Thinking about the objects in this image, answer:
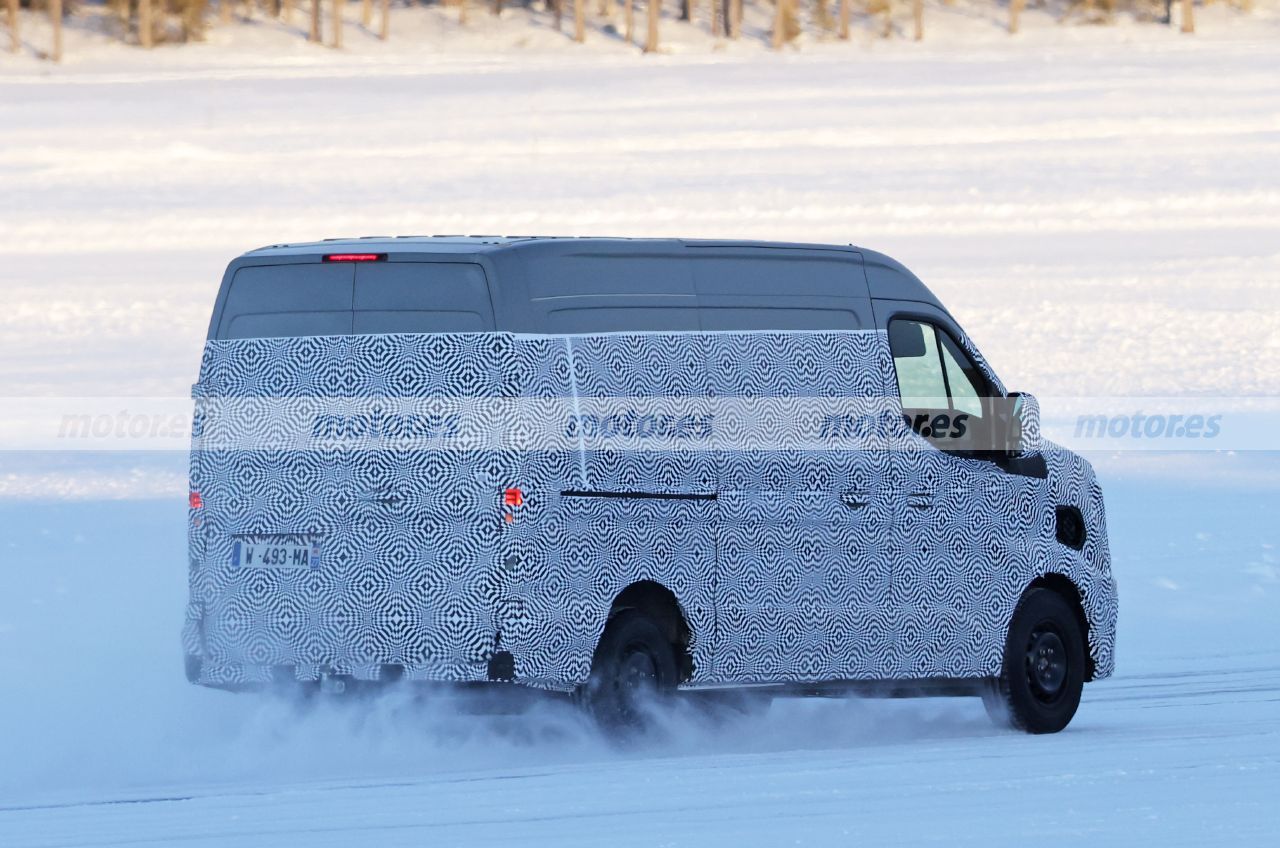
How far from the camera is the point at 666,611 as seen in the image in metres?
9.81

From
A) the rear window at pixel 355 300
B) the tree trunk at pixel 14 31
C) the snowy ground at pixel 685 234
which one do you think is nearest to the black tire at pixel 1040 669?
the snowy ground at pixel 685 234

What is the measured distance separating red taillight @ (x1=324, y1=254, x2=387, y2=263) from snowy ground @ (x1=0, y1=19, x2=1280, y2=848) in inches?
67.6

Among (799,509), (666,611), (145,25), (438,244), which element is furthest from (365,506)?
(145,25)

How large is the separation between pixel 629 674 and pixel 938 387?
2.22m

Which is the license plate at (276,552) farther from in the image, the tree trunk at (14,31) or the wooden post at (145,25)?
the wooden post at (145,25)

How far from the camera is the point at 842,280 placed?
10539mm

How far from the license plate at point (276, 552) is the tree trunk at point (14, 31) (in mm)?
54235

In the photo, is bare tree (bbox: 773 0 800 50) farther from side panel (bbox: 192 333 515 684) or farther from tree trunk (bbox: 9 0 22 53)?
side panel (bbox: 192 333 515 684)

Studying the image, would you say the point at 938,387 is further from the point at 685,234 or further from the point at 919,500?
the point at 685,234

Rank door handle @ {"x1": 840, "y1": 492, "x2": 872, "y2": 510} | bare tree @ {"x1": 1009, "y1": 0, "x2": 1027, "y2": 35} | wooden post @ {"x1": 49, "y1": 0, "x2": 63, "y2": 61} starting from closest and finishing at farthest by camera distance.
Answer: door handle @ {"x1": 840, "y1": 492, "x2": 872, "y2": 510} → wooden post @ {"x1": 49, "y1": 0, "x2": 63, "y2": 61} → bare tree @ {"x1": 1009, "y1": 0, "x2": 1027, "y2": 35}

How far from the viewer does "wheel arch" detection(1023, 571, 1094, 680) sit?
442 inches

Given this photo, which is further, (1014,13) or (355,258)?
(1014,13)

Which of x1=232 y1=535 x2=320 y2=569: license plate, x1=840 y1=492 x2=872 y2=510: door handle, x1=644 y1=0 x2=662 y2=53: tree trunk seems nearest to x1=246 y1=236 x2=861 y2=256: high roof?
x1=232 y1=535 x2=320 y2=569: license plate

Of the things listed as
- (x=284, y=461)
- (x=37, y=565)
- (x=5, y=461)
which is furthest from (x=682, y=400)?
(x=5, y=461)
